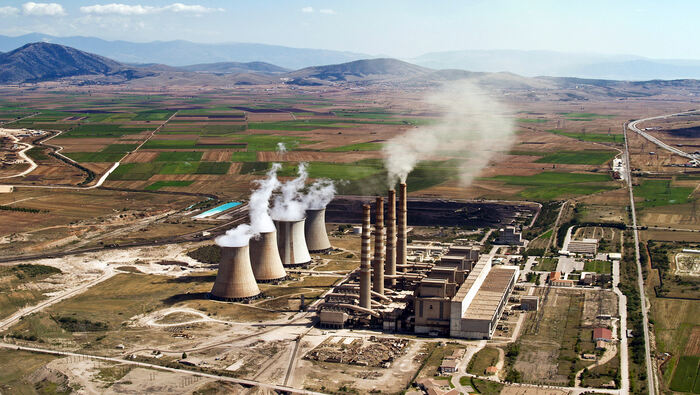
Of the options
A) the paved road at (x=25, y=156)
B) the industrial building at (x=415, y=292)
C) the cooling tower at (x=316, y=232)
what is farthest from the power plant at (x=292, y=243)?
the paved road at (x=25, y=156)

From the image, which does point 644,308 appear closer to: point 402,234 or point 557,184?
point 402,234

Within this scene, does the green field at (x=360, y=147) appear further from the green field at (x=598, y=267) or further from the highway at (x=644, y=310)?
the green field at (x=598, y=267)

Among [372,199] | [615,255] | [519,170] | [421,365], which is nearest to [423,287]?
[421,365]

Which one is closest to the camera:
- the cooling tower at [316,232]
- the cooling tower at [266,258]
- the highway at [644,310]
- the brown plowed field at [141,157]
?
the highway at [644,310]

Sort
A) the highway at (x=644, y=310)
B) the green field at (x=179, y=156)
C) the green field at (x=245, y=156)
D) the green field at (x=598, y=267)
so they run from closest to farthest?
1. the highway at (x=644, y=310)
2. the green field at (x=598, y=267)
3. the green field at (x=245, y=156)
4. the green field at (x=179, y=156)

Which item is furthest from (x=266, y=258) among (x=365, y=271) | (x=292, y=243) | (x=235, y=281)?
(x=365, y=271)

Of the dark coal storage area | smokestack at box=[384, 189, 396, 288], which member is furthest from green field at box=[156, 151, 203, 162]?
smokestack at box=[384, 189, 396, 288]
